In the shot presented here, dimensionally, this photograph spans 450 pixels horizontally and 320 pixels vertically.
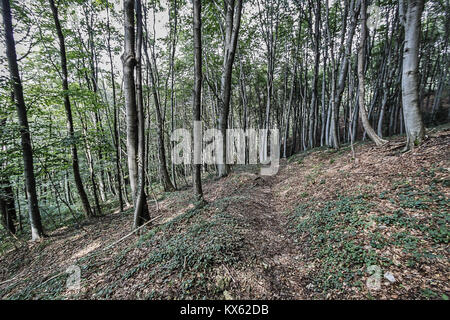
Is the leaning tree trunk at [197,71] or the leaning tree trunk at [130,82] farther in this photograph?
the leaning tree trunk at [197,71]

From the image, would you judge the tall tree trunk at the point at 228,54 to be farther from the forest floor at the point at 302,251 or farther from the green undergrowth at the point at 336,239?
the green undergrowth at the point at 336,239

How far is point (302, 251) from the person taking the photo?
344 cm

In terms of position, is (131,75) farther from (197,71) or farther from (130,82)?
(197,71)

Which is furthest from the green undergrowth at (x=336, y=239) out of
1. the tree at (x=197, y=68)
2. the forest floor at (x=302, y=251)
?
the tree at (x=197, y=68)

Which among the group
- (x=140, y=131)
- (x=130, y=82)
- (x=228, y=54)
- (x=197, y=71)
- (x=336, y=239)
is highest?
(x=228, y=54)

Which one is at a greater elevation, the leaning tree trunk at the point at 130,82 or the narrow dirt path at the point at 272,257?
the leaning tree trunk at the point at 130,82

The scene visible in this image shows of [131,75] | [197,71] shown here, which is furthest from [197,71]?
[131,75]

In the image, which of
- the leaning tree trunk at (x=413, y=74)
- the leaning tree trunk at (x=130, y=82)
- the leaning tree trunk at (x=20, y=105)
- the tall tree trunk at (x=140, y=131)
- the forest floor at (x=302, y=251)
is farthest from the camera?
the leaning tree trunk at (x=20, y=105)

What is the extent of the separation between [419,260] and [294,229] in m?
2.19

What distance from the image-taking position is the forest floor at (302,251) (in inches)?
92.8

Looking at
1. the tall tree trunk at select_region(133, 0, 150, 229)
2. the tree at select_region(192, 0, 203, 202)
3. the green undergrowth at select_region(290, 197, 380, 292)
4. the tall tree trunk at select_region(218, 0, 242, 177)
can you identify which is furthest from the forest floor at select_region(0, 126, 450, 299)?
the tall tree trunk at select_region(218, 0, 242, 177)

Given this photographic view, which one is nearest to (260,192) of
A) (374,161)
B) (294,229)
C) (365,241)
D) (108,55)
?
(294,229)

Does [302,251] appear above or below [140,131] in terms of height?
below

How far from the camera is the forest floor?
2.36 meters
